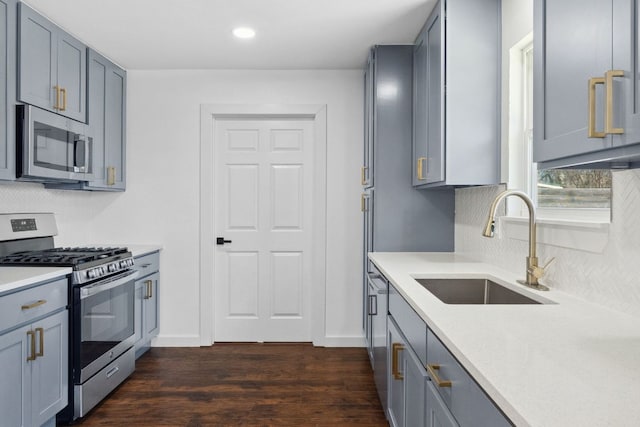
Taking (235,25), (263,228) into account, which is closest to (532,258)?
(235,25)

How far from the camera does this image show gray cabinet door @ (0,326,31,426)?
188cm

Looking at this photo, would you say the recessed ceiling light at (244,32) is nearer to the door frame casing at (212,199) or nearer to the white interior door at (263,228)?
the door frame casing at (212,199)

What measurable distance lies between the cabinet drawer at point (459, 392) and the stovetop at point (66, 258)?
2.01 meters

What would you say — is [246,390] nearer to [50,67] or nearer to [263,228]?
[263,228]

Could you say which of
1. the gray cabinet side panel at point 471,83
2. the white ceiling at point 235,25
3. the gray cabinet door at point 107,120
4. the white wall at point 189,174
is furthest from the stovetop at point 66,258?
the gray cabinet side panel at point 471,83

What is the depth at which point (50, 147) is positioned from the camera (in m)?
2.59

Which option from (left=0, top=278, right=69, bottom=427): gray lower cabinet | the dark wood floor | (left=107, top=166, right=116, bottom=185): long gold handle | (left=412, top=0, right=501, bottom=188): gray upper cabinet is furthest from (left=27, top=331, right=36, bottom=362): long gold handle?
(left=412, top=0, right=501, bottom=188): gray upper cabinet

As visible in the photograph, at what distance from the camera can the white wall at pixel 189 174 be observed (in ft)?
12.1

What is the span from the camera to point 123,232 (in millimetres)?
3709

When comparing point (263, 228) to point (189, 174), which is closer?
point (189, 174)

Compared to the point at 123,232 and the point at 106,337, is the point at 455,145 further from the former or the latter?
the point at 123,232

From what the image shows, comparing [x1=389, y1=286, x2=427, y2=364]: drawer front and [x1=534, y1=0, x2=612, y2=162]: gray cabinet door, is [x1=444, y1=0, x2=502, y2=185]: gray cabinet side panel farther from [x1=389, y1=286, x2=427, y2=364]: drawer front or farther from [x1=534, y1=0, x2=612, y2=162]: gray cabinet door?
[x1=534, y1=0, x2=612, y2=162]: gray cabinet door

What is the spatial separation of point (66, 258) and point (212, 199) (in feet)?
4.72

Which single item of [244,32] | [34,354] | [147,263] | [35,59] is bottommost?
[34,354]
